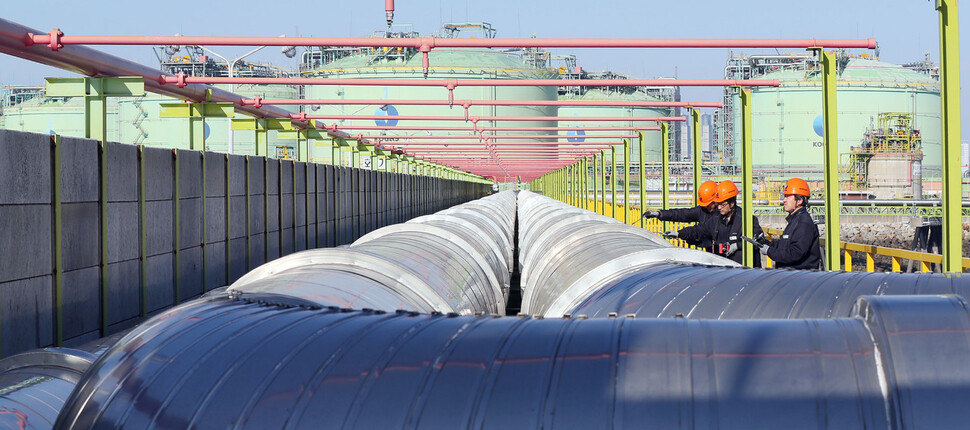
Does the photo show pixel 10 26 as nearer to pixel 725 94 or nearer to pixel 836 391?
pixel 836 391

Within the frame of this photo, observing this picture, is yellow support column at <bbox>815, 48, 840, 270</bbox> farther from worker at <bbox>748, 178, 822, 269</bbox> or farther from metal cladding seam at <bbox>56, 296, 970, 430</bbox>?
metal cladding seam at <bbox>56, 296, 970, 430</bbox>

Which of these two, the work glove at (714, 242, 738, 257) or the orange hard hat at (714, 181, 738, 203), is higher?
the orange hard hat at (714, 181, 738, 203)

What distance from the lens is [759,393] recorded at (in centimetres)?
234

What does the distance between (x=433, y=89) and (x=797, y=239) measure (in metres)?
26.1

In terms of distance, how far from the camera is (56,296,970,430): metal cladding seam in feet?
7.61

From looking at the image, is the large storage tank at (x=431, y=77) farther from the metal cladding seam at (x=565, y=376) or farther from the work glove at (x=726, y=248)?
the metal cladding seam at (x=565, y=376)

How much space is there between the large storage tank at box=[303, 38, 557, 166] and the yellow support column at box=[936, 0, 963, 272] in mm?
26627

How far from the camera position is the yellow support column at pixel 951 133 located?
19.7 feet

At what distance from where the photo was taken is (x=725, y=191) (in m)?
9.01

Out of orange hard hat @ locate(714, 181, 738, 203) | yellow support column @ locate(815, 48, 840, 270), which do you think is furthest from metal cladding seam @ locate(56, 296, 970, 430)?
orange hard hat @ locate(714, 181, 738, 203)

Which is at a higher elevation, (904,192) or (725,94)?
(725,94)

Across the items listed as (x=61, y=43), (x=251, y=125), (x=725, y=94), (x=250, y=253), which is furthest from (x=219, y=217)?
(x=725, y=94)

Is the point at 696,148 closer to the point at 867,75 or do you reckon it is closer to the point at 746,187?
the point at 746,187

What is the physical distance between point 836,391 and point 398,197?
23.3 m
